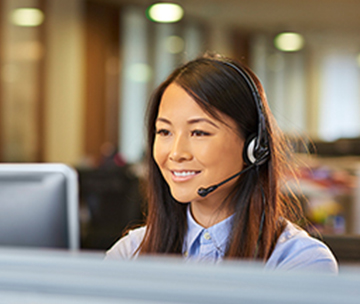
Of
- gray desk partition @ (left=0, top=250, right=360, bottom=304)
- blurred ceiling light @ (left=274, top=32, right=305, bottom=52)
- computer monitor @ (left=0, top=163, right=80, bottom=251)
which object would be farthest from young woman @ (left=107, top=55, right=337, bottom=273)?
blurred ceiling light @ (left=274, top=32, right=305, bottom=52)

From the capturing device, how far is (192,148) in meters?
0.80

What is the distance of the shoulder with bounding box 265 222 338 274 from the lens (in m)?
0.77

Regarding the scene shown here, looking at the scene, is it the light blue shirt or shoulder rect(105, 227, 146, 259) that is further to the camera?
shoulder rect(105, 227, 146, 259)

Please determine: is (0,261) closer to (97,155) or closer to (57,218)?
(57,218)

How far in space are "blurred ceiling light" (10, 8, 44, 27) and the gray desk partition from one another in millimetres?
5035

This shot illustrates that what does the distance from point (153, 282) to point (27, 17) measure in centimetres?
Result: 523

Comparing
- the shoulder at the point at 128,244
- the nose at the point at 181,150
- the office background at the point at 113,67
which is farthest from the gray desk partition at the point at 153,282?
the office background at the point at 113,67

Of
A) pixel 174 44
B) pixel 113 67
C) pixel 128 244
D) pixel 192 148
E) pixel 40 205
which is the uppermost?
pixel 174 44

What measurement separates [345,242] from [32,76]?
15.2ft

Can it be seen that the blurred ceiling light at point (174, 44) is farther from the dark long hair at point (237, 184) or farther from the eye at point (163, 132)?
the eye at point (163, 132)

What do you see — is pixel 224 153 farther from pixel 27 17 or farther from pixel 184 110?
pixel 27 17

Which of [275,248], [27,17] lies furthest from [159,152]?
[27,17]

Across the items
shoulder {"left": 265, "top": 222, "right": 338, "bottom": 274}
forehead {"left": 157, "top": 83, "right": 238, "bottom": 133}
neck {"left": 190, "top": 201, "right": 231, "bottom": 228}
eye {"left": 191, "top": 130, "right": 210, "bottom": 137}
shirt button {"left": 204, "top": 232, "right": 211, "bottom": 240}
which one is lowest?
shoulder {"left": 265, "top": 222, "right": 338, "bottom": 274}

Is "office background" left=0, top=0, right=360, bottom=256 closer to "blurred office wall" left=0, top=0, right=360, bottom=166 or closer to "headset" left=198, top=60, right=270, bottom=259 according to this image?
"blurred office wall" left=0, top=0, right=360, bottom=166
